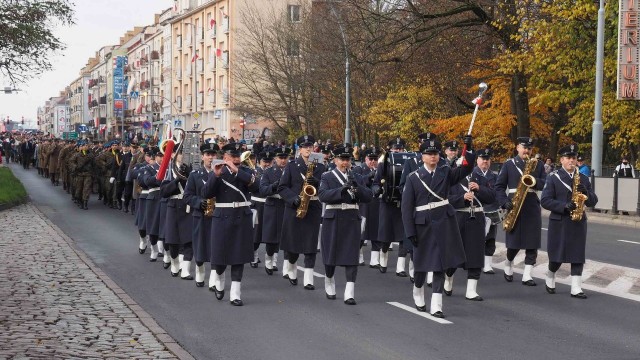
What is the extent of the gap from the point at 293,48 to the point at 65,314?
4412 centimetres

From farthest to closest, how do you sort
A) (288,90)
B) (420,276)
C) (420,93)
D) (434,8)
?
(288,90) → (420,93) → (434,8) → (420,276)

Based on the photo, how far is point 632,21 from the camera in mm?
28422

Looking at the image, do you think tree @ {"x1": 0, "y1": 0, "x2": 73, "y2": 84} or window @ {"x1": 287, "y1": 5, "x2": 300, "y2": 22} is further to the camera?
window @ {"x1": 287, "y1": 5, "x2": 300, "y2": 22}

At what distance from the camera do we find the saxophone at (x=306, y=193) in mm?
12775

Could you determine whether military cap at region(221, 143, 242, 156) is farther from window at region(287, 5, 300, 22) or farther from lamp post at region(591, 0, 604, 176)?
window at region(287, 5, 300, 22)

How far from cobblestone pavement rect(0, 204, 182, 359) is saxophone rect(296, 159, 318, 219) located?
8.66 feet

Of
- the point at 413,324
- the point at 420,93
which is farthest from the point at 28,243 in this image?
the point at 420,93

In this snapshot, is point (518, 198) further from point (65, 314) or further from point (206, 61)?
point (206, 61)

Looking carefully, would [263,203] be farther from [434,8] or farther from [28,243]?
[434,8]

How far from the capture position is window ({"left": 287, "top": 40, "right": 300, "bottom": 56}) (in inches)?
2110

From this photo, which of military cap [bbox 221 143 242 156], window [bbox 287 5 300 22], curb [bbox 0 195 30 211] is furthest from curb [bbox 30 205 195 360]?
window [bbox 287 5 300 22]

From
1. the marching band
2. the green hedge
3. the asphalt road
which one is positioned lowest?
the green hedge

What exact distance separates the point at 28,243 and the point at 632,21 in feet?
59.6

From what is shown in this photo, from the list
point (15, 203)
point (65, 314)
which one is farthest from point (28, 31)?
point (65, 314)
